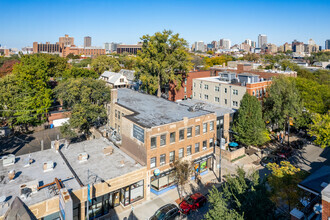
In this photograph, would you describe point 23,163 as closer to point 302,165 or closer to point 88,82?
point 88,82

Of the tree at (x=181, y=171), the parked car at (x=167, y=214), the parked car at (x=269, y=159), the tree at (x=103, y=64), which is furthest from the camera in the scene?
the tree at (x=103, y=64)

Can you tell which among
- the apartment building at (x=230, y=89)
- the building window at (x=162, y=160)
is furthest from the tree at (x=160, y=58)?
the building window at (x=162, y=160)

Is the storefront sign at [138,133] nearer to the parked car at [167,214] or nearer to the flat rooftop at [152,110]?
the flat rooftop at [152,110]

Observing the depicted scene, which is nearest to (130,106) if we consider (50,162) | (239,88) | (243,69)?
(50,162)

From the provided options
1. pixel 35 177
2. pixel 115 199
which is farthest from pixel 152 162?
pixel 35 177

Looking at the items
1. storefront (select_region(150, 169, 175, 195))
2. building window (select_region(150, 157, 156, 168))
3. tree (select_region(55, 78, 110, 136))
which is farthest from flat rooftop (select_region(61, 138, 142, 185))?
tree (select_region(55, 78, 110, 136))

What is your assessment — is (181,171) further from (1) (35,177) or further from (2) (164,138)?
(1) (35,177)
